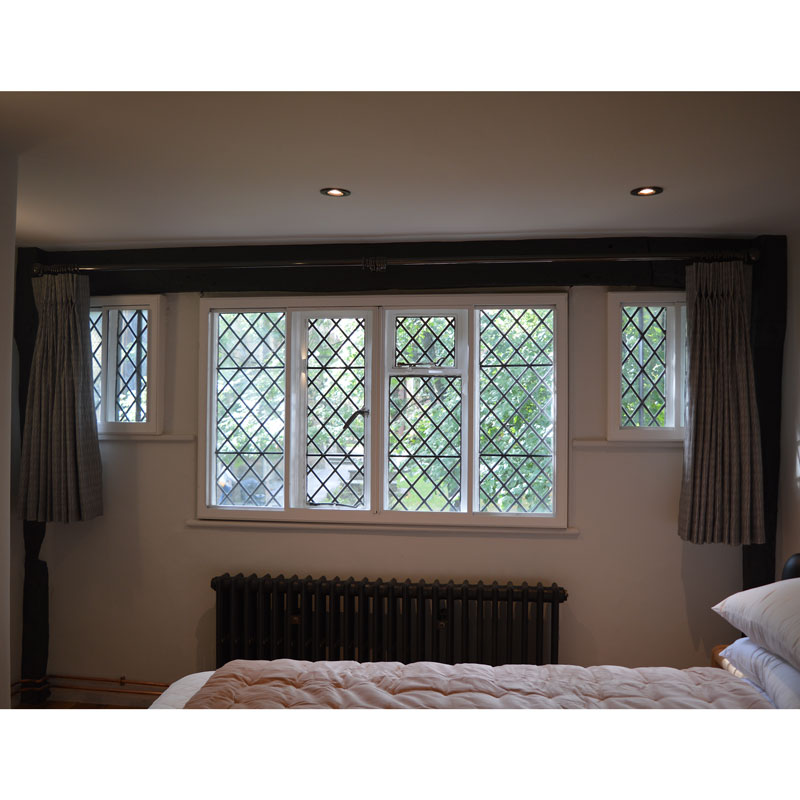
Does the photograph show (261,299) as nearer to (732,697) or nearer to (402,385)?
(402,385)

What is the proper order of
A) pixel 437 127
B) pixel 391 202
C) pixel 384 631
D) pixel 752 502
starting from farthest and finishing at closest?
pixel 384 631, pixel 752 502, pixel 391 202, pixel 437 127

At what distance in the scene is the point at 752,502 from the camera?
3055mm

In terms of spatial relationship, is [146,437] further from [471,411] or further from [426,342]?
[471,411]

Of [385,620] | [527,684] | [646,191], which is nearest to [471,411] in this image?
[385,620]

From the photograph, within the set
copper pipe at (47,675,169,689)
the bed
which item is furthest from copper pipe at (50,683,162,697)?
the bed

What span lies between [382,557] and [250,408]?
1080mm

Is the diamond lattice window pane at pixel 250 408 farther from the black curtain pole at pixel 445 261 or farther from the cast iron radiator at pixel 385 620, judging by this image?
the cast iron radiator at pixel 385 620

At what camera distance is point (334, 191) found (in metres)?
2.60

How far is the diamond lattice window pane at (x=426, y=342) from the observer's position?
3.55m

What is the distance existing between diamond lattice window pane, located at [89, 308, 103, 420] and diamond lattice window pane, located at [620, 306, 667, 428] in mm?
2834

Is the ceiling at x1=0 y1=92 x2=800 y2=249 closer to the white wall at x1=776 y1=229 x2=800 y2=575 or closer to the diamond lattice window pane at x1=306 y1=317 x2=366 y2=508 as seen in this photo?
the white wall at x1=776 y1=229 x2=800 y2=575

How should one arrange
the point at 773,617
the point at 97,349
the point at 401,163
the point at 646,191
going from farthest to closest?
1. the point at 97,349
2. the point at 646,191
3. the point at 401,163
4. the point at 773,617

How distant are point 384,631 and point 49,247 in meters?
2.69

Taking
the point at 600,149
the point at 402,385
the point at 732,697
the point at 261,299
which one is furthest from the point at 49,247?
the point at 732,697
